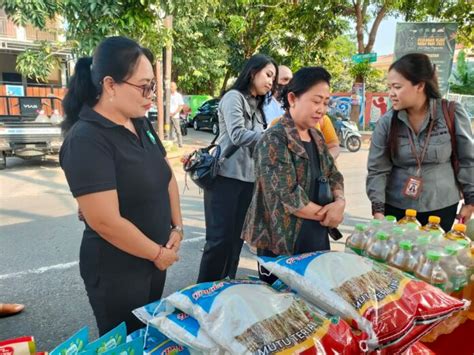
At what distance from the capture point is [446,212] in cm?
231

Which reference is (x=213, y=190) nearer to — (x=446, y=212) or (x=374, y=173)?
(x=374, y=173)

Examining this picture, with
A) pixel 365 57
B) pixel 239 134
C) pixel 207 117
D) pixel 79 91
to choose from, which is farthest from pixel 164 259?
pixel 207 117

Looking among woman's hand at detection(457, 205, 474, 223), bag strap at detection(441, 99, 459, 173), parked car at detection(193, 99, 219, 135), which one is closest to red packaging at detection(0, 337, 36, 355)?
bag strap at detection(441, 99, 459, 173)

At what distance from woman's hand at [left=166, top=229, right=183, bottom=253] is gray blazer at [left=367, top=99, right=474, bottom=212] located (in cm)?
117

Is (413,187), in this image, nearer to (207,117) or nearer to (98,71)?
(98,71)

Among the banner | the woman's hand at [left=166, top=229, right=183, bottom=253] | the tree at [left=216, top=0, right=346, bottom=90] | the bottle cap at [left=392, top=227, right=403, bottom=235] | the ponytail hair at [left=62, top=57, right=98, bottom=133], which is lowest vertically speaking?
the woman's hand at [left=166, top=229, right=183, bottom=253]

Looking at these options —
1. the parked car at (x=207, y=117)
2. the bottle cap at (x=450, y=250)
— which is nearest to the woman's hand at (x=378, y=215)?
the bottle cap at (x=450, y=250)

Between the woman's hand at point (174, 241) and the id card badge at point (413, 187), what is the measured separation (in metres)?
1.31

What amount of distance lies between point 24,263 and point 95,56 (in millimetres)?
2977

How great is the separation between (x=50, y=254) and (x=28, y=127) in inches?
188

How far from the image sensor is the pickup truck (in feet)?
24.8

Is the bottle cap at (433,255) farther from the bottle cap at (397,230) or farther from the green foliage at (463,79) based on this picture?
the green foliage at (463,79)

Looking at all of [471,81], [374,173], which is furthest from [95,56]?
[471,81]

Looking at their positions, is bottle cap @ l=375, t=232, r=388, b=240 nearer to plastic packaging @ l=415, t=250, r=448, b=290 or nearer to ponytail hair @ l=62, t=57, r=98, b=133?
plastic packaging @ l=415, t=250, r=448, b=290
